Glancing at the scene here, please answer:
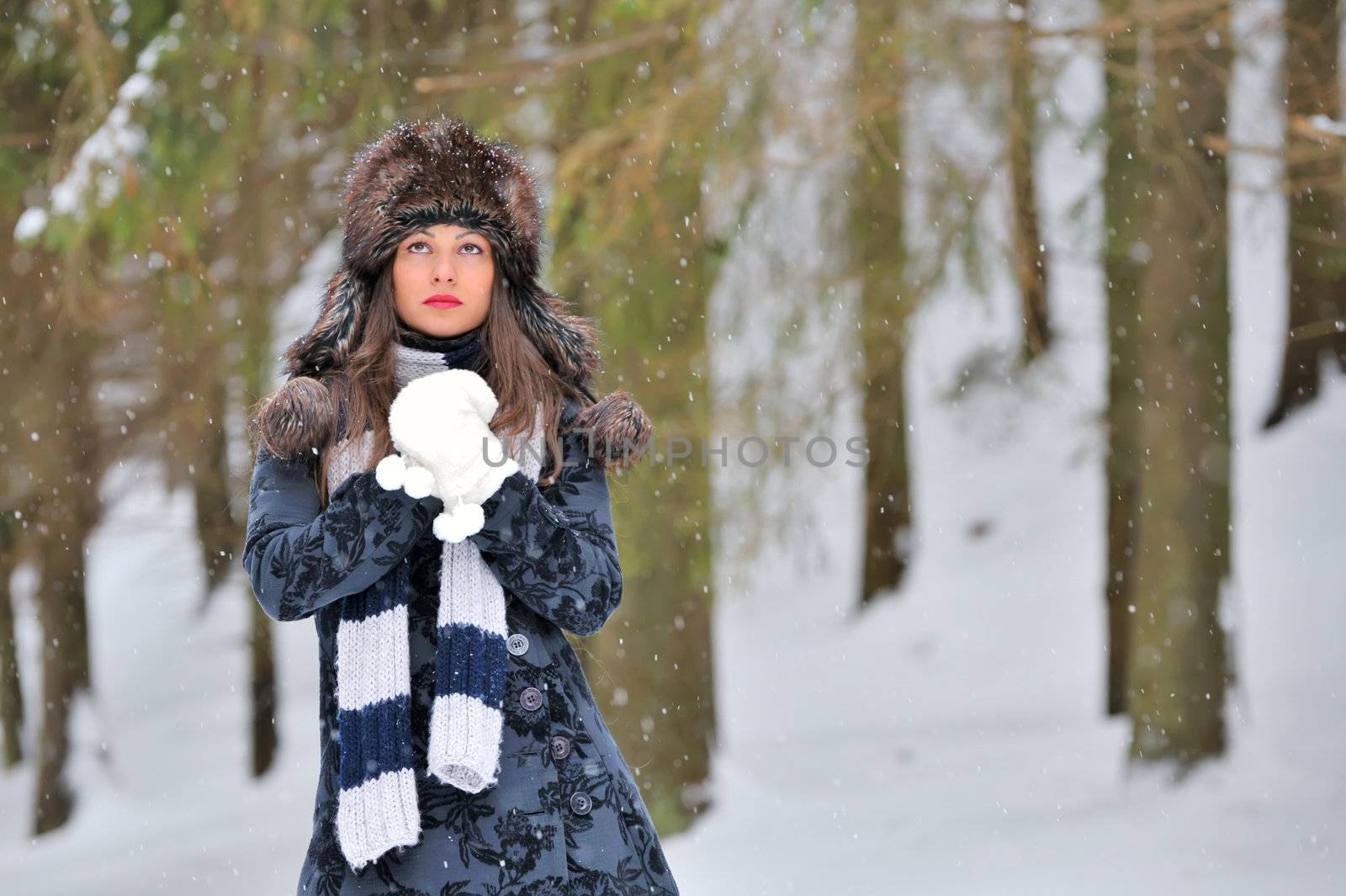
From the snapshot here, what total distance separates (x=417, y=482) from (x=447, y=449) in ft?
0.23

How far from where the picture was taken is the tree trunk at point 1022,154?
19.8 ft

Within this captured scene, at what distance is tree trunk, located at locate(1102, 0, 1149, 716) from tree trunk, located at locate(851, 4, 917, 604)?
106cm

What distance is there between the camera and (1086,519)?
41.0 feet

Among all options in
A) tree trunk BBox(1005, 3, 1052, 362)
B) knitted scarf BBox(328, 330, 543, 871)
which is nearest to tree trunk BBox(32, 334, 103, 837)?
tree trunk BBox(1005, 3, 1052, 362)

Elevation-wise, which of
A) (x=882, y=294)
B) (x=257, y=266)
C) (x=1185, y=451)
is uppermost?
(x=257, y=266)

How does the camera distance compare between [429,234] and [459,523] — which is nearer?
[459,523]

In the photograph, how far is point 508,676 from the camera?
93.7 inches

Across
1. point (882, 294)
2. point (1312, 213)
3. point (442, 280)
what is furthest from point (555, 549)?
point (1312, 213)

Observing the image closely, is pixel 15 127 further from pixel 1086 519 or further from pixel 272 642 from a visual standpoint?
pixel 1086 519

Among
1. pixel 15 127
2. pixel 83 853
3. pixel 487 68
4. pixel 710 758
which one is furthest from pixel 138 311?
pixel 710 758

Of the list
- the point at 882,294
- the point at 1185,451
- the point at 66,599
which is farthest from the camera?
the point at 66,599

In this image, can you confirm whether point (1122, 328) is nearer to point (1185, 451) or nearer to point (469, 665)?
point (1185, 451)

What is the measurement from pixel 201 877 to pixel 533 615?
6479mm

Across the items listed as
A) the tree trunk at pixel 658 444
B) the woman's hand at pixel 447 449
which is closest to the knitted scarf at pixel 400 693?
the woman's hand at pixel 447 449
